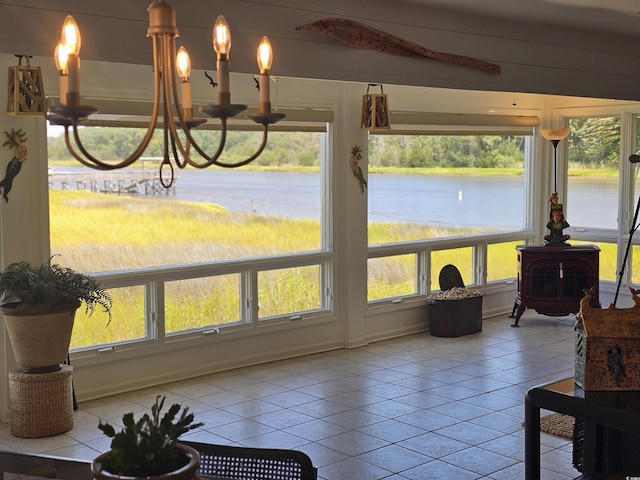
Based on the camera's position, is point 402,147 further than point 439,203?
No

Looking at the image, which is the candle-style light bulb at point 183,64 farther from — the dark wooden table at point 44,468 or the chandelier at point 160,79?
the dark wooden table at point 44,468

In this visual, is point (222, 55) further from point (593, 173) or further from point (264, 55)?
point (593, 173)

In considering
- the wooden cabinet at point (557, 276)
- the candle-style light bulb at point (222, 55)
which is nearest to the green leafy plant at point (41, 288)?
the candle-style light bulb at point (222, 55)

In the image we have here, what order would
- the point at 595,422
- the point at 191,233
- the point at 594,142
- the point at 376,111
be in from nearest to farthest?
the point at 595,422
the point at 191,233
the point at 376,111
the point at 594,142

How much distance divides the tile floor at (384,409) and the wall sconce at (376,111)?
1971mm

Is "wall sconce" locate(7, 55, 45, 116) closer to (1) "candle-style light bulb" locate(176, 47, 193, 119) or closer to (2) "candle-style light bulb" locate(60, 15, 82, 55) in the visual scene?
(1) "candle-style light bulb" locate(176, 47, 193, 119)

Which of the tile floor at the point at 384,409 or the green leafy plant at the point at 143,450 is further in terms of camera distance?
the tile floor at the point at 384,409

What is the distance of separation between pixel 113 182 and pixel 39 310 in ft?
4.82

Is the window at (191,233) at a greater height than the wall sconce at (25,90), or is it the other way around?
the wall sconce at (25,90)

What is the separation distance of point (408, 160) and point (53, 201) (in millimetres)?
3529

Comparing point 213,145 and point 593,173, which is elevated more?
point 213,145

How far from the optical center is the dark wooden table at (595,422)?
2.58 metres

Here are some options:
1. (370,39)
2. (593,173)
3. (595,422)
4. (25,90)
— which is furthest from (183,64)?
(593,173)

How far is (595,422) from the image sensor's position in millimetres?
2625
